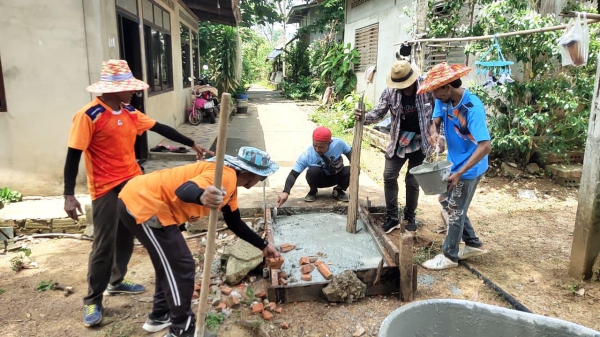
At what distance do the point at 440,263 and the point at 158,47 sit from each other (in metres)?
6.87

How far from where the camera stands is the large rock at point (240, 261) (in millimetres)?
3459

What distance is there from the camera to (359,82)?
13648 mm

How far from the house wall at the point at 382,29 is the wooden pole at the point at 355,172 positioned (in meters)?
6.38

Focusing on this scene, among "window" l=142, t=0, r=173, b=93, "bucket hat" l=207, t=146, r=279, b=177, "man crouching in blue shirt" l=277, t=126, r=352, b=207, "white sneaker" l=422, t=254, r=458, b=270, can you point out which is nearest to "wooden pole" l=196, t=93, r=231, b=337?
"bucket hat" l=207, t=146, r=279, b=177

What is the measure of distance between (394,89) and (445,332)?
8.67ft

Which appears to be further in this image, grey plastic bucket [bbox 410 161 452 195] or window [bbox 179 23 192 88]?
window [bbox 179 23 192 88]

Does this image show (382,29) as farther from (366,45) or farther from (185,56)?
(185,56)

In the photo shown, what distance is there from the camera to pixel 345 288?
3.10 metres

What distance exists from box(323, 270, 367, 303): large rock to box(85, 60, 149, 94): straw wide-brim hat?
6.48 ft

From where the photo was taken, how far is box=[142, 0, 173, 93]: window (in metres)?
7.22

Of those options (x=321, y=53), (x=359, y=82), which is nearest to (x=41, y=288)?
(x=359, y=82)

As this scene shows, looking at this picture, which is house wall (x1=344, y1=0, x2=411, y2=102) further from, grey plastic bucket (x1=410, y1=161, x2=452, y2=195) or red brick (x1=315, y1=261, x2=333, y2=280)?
red brick (x1=315, y1=261, x2=333, y2=280)

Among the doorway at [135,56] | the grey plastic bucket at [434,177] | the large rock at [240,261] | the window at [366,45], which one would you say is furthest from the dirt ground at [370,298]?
the window at [366,45]

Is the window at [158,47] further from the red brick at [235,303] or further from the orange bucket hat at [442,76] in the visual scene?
the orange bucket hat at [442,76]
